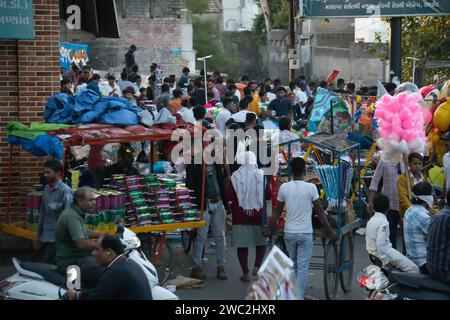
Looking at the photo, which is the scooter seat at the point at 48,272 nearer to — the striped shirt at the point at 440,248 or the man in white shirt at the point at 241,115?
the striped shirt at the point at 440,248

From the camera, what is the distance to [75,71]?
25.7 m

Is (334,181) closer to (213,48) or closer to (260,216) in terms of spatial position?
(260,216)

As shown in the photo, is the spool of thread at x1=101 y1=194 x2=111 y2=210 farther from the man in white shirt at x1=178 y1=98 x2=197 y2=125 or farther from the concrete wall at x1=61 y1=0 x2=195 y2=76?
the concrete wall at x1=61 y1=0 x2=195 y2=76

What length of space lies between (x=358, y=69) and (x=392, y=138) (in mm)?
29914

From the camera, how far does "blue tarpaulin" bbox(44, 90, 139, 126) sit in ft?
41.3

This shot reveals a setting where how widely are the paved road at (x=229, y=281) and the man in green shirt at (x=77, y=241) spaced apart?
2.16m

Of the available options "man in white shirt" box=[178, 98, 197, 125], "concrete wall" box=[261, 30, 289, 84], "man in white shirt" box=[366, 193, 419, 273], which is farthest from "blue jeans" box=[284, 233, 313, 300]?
"concrete wall" box=[261, 30, 289, 84]

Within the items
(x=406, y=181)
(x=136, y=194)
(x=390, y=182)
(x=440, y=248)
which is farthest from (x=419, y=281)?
(x=136, y=194)

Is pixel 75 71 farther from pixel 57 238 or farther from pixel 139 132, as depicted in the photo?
pixel 57 238

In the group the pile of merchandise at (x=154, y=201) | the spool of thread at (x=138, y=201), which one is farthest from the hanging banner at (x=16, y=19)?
the spool of thread at (x=138, y=201)

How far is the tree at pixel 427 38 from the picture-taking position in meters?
26.1

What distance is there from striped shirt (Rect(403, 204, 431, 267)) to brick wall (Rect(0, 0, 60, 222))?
5583 millimetres

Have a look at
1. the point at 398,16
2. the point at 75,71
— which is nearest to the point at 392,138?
the point at 398,16

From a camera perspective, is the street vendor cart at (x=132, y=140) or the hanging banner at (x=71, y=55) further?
the hanging banner at (x=71, y=55)
